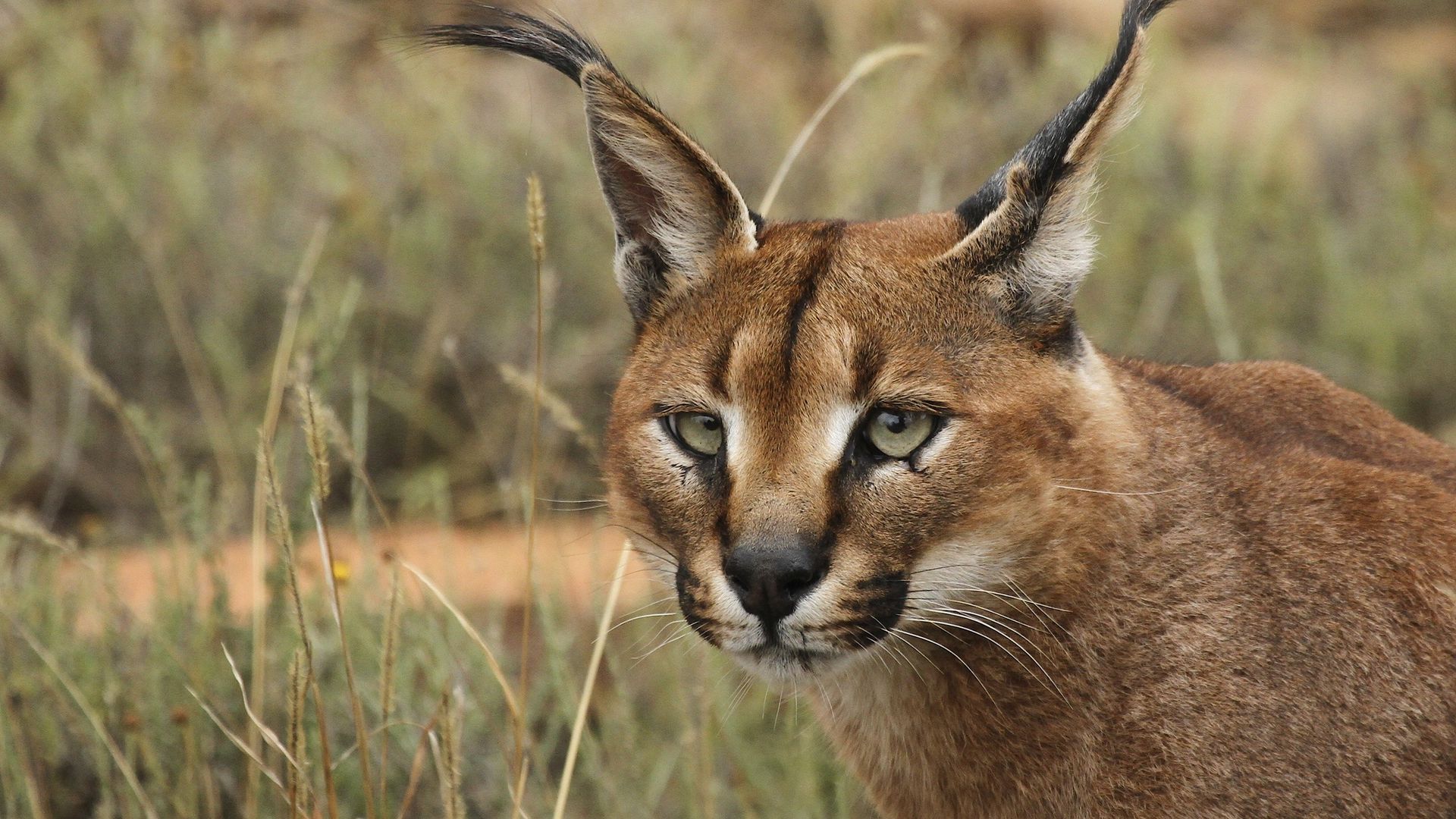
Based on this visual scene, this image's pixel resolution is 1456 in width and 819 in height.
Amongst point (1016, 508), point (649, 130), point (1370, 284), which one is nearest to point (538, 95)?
point (1370, 284)

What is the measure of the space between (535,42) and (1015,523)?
1.47m

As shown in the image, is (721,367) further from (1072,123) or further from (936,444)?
(1072,123)

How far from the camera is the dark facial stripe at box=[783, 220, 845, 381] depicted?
122 inches

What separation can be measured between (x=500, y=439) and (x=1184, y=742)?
15.0 ft

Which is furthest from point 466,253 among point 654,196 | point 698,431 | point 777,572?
point 777,572

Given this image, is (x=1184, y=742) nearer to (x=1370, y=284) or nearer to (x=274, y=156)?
(x=1370, y=284)

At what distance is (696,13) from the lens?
10.5 metres

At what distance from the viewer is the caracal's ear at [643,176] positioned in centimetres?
332

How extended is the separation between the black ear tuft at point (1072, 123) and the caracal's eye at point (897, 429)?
50cm

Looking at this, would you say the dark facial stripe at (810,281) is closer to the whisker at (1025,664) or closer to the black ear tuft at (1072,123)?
the black ear tuft at (1072,123)

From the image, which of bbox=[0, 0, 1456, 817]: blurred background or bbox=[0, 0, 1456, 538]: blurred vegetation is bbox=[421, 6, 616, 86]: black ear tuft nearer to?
bbox=[0, 0, 1456, 817]: blurred background

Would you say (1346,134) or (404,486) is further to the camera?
(1346,134)

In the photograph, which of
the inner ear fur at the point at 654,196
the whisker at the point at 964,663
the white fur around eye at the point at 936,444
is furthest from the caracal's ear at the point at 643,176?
the whisker at the point at 964,663

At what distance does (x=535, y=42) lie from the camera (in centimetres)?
337
